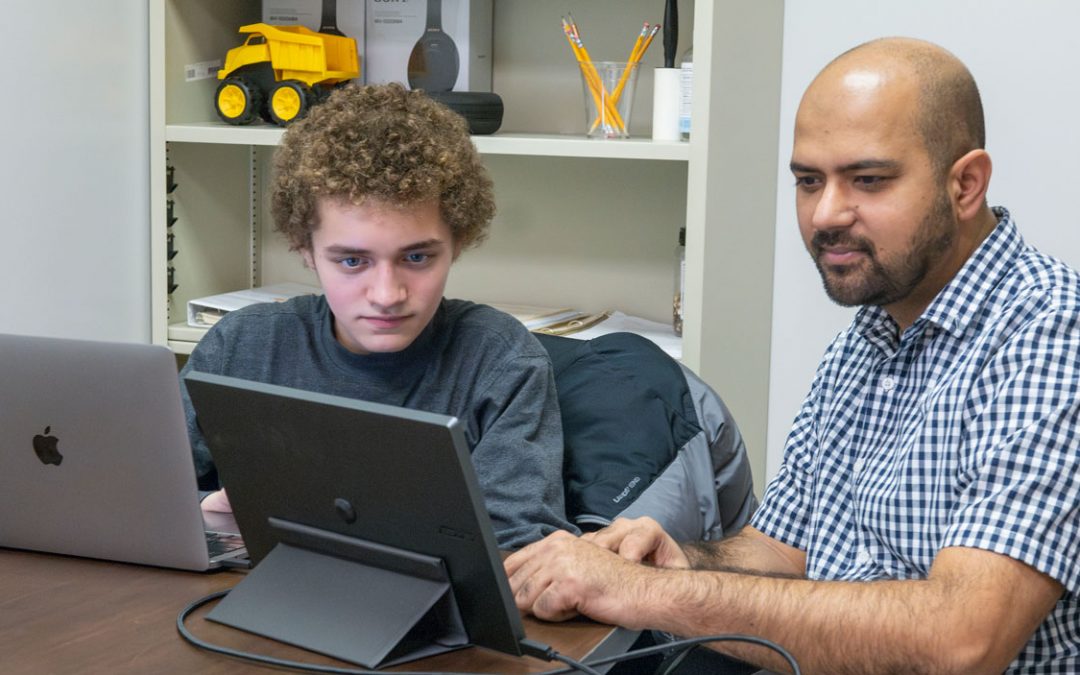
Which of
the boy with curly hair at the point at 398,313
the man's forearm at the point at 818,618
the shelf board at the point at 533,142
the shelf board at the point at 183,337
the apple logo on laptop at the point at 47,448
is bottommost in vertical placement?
the man's forearm at the point at 818,618

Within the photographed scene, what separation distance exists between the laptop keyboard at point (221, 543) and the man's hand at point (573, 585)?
Result: 0.91 ft

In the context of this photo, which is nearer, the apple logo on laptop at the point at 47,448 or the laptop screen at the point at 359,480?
the laptop screen at the point at 359,480

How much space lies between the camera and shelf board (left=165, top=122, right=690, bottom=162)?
2.08 metres

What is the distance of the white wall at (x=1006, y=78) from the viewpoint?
210cm

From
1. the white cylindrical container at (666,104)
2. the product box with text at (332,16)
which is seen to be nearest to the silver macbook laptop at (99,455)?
the white cylindrical container at (666,104)

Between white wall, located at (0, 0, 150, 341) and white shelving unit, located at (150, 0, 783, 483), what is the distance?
0.04 metres

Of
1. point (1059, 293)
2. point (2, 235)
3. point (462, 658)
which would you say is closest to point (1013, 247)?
point (1059, 293)


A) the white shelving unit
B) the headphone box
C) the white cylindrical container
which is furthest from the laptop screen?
the headphone box

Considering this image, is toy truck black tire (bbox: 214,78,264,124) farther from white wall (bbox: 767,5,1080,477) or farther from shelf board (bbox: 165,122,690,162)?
white wall (bbox: 767,5,1080,477)

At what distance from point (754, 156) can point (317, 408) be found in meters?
1.39

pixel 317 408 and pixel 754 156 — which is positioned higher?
pixel 754 156

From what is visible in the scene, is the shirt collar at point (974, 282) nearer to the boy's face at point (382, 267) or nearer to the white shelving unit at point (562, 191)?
the boy's face at point (382, 267)

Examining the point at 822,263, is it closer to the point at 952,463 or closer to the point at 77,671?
the point at 952,463

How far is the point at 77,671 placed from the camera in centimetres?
96
